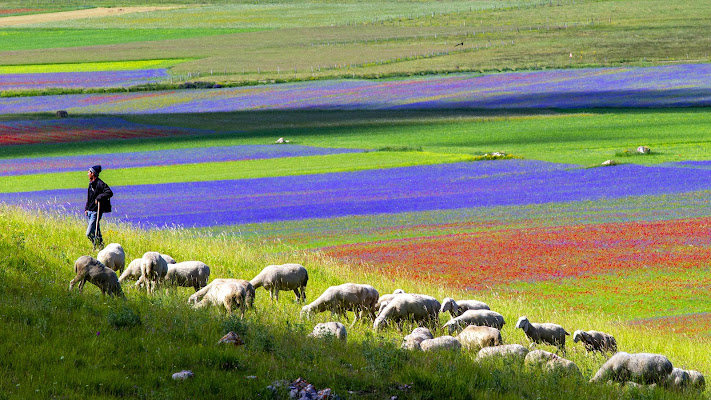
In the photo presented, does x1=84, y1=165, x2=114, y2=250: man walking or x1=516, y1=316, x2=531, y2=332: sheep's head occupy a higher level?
x1=84, y1=165, x2=114, y2=250: man walking

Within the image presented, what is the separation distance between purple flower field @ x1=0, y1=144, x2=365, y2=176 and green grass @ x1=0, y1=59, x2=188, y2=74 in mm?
69248

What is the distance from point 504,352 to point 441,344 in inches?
41.2

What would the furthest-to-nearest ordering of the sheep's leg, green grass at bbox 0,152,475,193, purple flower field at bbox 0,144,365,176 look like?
purple flower field at bbox 0,144,365,176, green grass at bbox 0,152,475,193, the sheep's leg

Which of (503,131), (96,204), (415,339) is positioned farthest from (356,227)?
(503,131)

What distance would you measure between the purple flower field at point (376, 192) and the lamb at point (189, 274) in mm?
17173

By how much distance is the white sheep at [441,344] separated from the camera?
14922 mm

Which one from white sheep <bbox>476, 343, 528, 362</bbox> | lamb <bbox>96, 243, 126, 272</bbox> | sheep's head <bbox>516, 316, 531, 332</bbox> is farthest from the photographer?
lamb <bbox>96, 243, 126, 272</bbox>

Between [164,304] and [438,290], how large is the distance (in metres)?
8.97

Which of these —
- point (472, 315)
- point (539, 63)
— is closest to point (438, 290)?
point (472, 315)

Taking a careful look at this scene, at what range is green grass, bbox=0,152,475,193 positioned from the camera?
→ 5159cm

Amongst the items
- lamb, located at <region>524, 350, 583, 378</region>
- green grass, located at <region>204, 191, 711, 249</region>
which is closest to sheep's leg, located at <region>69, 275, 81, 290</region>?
lamb, located at <region>524, 350, 583, 378</region>

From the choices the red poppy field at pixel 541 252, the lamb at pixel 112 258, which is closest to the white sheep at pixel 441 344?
the lamb at pixel 112 258

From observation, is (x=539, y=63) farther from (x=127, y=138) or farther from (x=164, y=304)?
(x=164, y=304)

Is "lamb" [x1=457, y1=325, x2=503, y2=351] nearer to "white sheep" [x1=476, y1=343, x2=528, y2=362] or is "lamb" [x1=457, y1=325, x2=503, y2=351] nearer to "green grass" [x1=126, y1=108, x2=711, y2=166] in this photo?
"white sheep" [x1=476, y1=343, x2=528, y2=362]
